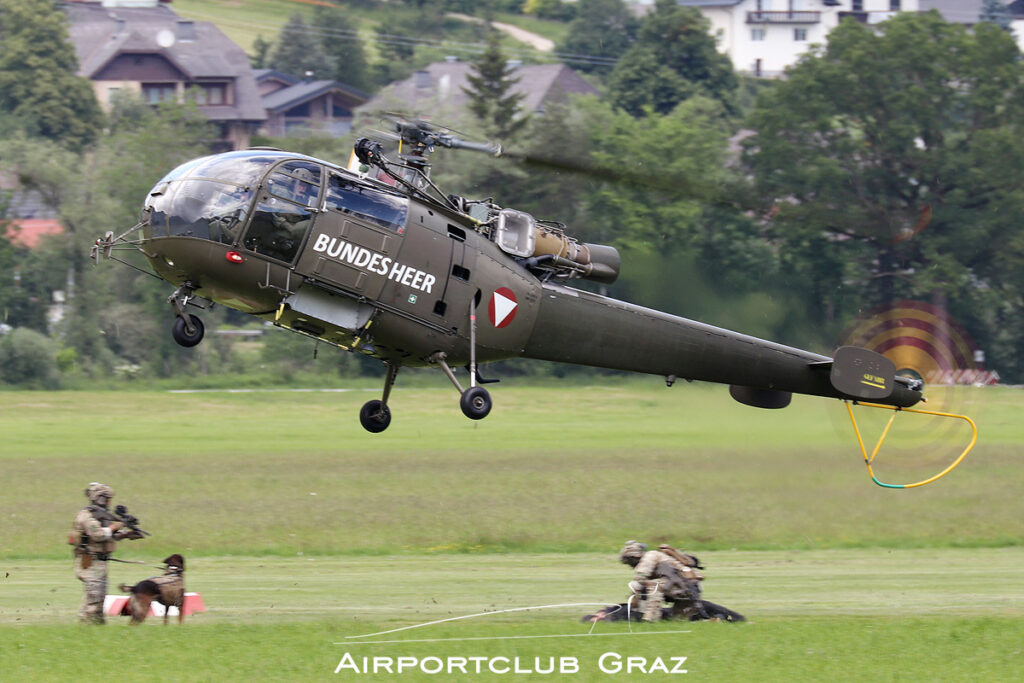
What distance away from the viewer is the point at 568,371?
4775 cm

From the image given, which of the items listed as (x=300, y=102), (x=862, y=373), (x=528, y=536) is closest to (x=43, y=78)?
(x=300, y=102)

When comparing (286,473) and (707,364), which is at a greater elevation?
(707,364)

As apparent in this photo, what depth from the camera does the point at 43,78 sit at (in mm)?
97312

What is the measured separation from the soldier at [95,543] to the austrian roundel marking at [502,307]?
5.52m

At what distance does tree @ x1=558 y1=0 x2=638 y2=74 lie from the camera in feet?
450

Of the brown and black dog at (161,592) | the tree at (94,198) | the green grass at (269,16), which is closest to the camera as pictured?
the brown and black dog at (161,592)

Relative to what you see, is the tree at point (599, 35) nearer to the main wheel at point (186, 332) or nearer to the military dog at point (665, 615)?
the military dog at point (665, 615)

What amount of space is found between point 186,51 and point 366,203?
3762 inches

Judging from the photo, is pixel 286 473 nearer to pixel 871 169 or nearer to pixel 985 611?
pixel 985 611

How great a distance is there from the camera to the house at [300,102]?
4331 inches

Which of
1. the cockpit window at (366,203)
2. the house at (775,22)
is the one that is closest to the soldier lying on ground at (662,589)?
the cockpit window at (366,203)

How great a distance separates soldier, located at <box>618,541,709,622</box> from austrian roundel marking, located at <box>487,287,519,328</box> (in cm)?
360

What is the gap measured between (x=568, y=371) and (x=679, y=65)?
61.0 m

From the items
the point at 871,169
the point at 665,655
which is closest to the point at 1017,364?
the point at 871,169
